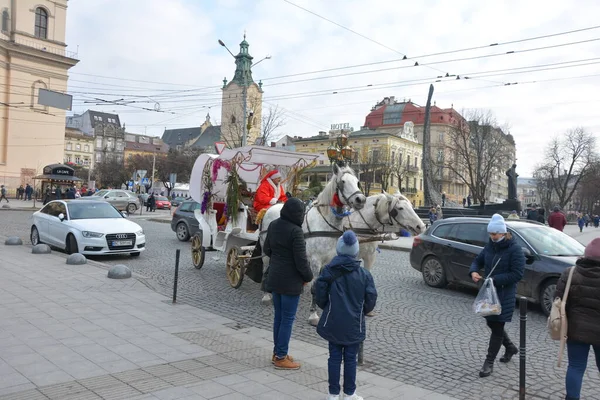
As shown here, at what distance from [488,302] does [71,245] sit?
11.6 meters

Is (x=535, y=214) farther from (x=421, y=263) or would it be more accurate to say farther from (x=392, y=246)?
(x=421, y=263)

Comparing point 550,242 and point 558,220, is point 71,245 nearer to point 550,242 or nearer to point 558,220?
point 550,242

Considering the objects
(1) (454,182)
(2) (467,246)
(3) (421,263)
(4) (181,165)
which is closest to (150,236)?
(3) (421,263)

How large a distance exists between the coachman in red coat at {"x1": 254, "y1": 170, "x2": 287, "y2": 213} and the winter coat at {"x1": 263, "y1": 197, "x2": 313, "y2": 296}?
390cm

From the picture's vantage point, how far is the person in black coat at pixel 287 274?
207 inches

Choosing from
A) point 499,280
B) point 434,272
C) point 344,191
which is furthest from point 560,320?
point 434,272

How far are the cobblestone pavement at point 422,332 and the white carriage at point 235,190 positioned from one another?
0.83 meters

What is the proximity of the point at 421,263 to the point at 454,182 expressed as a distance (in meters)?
73.1

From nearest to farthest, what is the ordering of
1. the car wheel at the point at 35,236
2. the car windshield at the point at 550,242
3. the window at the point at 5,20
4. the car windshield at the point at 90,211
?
the car windshield at the point at 550,242
the car windshield at the point at 90,211
the car wheel at the point at 35,236
the window at the point at 5,20

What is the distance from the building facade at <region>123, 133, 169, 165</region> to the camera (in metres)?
119

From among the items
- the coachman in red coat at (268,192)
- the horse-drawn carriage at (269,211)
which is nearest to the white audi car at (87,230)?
the horse-drawn carriage at (269,211)

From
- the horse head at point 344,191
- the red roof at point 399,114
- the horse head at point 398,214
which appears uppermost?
the red roof at point 399,114

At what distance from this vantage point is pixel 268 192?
955 centimetres

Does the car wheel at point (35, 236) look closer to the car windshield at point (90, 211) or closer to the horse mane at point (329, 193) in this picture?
the car windshield at point (90, 211)
